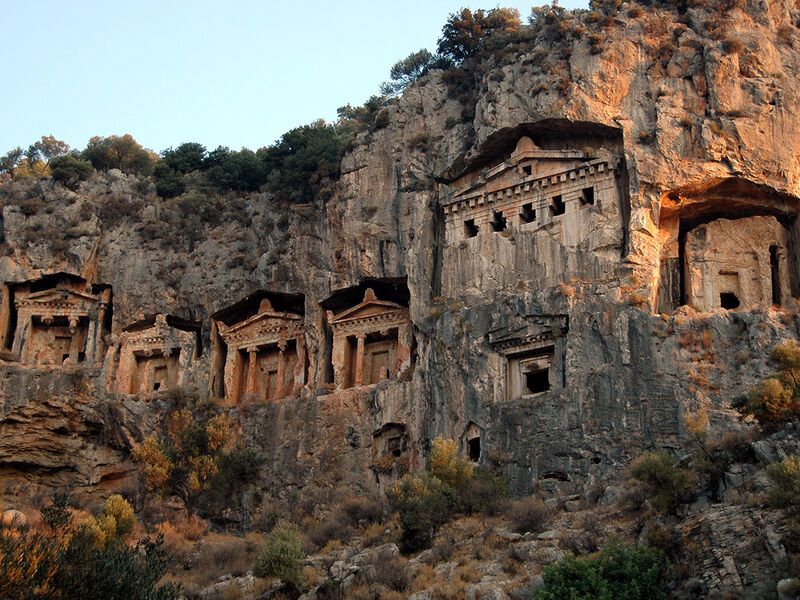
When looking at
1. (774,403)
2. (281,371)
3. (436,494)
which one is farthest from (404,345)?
(774,403)

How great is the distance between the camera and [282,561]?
83.9 ft

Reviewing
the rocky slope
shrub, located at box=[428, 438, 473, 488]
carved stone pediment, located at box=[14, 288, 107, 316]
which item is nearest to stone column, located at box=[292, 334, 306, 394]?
the rocky slope

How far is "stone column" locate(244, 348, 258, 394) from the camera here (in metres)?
41.2

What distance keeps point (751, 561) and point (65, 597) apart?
12.2 metres

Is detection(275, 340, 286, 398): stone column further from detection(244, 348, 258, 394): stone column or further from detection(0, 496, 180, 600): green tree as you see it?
detection(0, 496, 180, 600): green tree

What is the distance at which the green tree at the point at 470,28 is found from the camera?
4262 cm

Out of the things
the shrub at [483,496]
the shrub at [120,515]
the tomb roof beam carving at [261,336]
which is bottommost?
the shrub at [120,515]

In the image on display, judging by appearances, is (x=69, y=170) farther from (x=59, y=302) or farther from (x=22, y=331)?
(x=22, y=331)

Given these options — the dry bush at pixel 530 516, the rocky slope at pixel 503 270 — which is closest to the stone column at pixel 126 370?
the rocky slope at pixel 503 270

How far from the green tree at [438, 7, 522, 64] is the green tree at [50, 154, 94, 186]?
16259 millimetres

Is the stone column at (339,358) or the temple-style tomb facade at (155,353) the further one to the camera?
the temple-style tomb facade at (155,353)

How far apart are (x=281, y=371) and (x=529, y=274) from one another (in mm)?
11170

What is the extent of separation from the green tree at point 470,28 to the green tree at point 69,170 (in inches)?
640

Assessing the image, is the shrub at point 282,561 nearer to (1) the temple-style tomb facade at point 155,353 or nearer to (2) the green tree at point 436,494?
(2) the green tree at point 436,494
